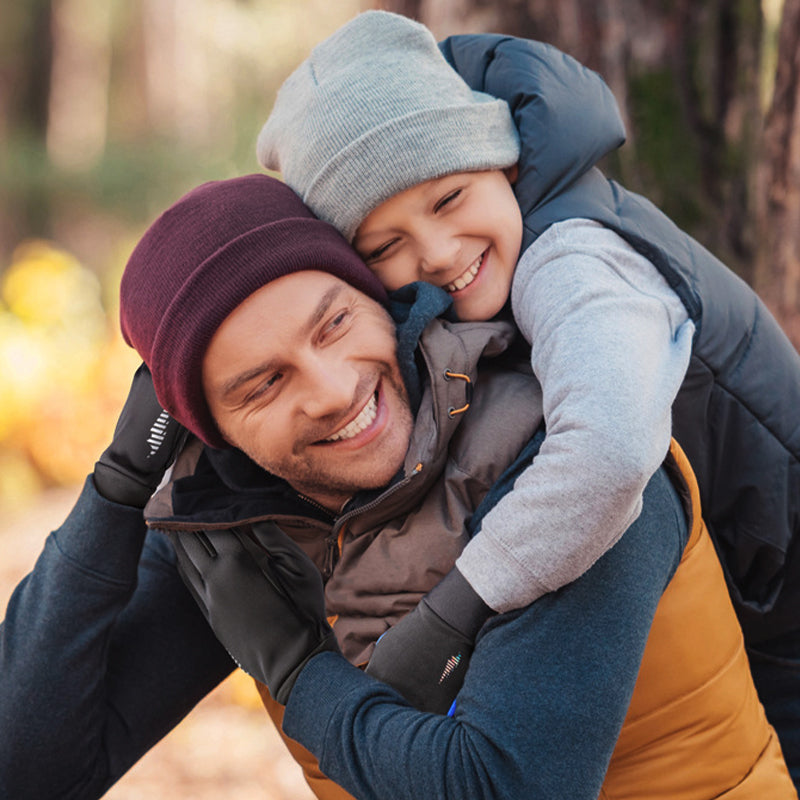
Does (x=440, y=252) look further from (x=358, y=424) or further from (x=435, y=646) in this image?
(x=435, y=646)

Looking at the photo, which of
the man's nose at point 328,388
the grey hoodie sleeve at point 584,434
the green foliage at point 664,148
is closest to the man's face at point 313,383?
the man's nose at point 328,388

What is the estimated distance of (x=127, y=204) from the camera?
35.9 ft

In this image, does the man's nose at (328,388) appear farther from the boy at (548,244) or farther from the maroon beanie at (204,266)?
the boy at (548,244)

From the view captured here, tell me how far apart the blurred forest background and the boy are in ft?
2.97

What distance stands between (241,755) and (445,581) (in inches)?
102

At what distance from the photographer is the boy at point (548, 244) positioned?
1.43 meters

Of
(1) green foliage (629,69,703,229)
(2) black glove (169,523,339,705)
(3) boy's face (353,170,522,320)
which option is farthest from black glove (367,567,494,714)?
(1) green foliage (629,69,703,229)

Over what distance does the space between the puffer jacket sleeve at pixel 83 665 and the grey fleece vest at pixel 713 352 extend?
1.02 metres

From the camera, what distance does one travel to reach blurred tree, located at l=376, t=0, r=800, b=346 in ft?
8.45

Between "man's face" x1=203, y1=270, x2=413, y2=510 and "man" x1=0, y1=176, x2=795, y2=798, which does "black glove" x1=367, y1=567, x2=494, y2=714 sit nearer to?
"man" x1=0, y1=176, x2=795, y2=798

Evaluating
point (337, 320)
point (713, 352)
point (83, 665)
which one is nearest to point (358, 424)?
point (337, 320)

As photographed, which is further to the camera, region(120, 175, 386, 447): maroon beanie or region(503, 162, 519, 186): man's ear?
region(503, 162, 519, 186): man's ear

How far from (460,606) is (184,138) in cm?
1065

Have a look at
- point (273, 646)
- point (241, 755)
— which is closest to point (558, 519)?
point (273, 646)
